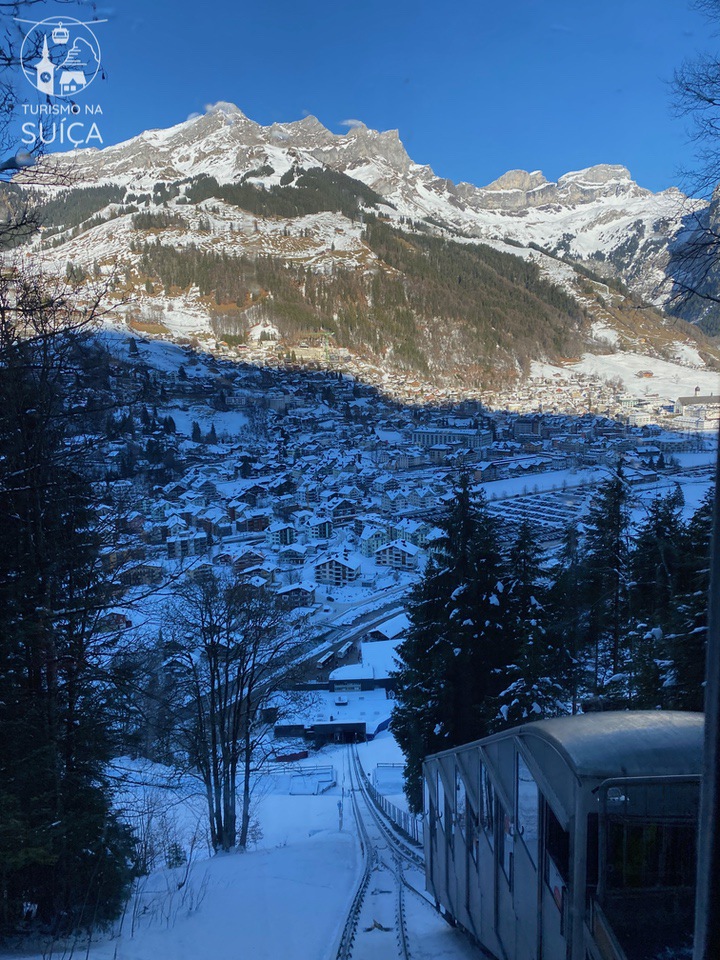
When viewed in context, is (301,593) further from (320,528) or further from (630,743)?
(630,743)

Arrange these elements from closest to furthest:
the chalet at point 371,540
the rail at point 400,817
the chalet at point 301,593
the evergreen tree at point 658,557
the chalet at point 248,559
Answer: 1. the evergreen tree at point 658,557
2. the rail at point 400,817
3. the chalet at point 301,593
4. the chalet at point 248,559
5. the chalet at point 371,540

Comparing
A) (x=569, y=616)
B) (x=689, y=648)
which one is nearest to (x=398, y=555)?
(x=569, y=616)

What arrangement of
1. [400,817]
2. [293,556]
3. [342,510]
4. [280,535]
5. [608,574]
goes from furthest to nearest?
[342,510] < [280,535] < [293,556] < [400,817] < [608,574]

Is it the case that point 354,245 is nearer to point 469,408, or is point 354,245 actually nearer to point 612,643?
point 469,408

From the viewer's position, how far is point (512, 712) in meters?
6.09

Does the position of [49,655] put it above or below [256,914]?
above

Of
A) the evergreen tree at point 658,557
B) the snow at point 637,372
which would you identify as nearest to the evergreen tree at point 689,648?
the evergreen tree at point 658,557

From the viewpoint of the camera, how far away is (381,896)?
499cm

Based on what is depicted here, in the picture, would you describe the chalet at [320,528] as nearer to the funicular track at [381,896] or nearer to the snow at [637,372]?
the snow at [637,372]

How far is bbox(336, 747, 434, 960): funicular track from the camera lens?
145 inches

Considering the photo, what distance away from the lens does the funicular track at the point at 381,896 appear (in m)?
3.68

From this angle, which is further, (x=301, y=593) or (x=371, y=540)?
(x=371, y=540)

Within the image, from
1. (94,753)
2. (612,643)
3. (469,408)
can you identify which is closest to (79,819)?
(94,753)

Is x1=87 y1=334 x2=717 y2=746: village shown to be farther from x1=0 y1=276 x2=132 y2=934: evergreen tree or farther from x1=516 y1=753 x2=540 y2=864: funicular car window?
x1=516 y1=753 x2=540 y2=864: funicular car window
